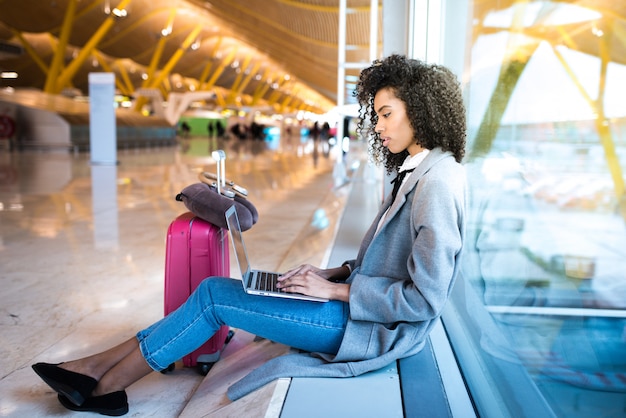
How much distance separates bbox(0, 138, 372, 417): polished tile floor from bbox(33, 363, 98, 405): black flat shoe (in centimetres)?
26

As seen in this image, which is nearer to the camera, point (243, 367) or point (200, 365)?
point (243, 367)

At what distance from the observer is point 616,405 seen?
141cm

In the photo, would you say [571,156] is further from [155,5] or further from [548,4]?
[155,5]

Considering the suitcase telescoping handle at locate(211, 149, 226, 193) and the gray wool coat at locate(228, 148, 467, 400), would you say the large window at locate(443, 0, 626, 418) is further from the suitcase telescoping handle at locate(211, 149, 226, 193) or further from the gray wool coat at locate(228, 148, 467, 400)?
the suitcase telescoping handle at locate(211, 149, 226, 193)

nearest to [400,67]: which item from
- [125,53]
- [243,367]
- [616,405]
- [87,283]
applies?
[616,405]

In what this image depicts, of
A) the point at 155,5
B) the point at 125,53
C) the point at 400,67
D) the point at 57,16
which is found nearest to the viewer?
the point at 400,67

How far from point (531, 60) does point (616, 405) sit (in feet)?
4.43

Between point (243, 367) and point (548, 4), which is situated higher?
point (548, 4)

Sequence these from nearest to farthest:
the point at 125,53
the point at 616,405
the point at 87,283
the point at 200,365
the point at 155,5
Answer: the point at 616,405 < the point at 200,365 < the point at 87,283 < the point at 155,5 < the point at 125,53

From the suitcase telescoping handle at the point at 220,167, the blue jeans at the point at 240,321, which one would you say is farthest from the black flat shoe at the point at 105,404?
the suitcase telescoping handle at the point at 220,167

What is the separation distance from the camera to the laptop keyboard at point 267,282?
240 cm

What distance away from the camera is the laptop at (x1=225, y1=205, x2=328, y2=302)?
7.51 ft

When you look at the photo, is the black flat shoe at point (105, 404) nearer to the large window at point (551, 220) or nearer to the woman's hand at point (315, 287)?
the woman's hand at point (315, 287)

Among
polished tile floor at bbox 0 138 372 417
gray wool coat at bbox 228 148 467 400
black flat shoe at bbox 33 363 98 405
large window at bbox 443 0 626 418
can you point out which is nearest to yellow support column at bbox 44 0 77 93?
polished tile floor at bbox 0 138 372 417
